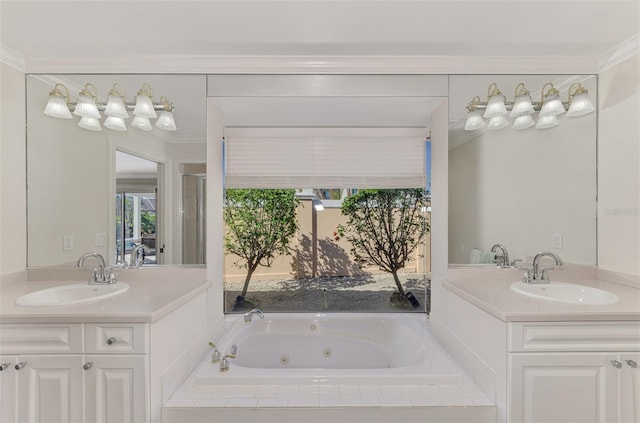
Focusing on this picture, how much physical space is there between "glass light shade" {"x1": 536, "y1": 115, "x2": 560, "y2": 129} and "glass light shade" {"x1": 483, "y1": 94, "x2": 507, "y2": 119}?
24 cm

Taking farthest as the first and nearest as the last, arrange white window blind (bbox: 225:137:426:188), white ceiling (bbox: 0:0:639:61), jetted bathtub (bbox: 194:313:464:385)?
white window blind (bbox: 225:137:426:188) < jetted bathtub (bbox: 194:313:464:385) < white ceiling (bbox: 0:0:639:61)

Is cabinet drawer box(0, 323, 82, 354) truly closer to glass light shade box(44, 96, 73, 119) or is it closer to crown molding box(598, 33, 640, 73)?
glass light shade box(44, 96, 73, 119)

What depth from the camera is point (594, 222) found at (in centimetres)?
203

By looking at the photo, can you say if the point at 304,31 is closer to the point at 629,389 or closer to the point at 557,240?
the point at 557,240

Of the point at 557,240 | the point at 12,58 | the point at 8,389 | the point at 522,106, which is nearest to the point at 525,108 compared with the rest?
the point at 522,106

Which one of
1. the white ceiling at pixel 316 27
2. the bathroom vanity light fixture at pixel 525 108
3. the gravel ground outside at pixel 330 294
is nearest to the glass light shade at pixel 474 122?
the bathroom vanity light fixture at pixel 525 108

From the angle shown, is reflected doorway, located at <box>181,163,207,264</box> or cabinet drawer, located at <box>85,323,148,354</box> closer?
cabinet drawer, located at <box>85,323,148,354</box>

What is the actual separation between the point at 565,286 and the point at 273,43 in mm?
2242

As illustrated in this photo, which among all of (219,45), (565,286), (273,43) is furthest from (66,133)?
(565,286)

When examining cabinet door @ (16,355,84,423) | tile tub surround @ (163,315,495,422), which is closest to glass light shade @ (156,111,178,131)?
cabinet door @ (16,355,84,423)

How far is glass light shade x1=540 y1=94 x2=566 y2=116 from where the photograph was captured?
203 centimetres

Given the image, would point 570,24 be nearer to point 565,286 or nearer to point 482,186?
point 482,186

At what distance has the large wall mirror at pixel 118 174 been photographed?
202cm

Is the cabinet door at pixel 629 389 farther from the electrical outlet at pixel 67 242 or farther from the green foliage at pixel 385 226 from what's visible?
the electrical outlet at pixel 67 242
